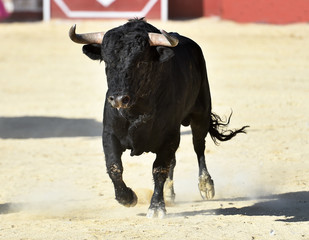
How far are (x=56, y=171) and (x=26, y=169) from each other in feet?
1.06

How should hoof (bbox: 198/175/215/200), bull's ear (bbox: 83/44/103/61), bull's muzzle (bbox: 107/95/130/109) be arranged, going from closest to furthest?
bull's muzzle (bbox: 107/95/130/109)
bull's ear (bbox: 83/44/103/61)
hoof (bbox: 198/175/215/200)

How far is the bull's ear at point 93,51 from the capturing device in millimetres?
6641

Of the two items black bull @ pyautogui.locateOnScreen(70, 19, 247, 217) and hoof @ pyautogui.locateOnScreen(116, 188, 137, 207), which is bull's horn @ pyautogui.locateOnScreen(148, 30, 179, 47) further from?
hoof @ pyautogui.locateOnScreen(116, 188, 137, 207)

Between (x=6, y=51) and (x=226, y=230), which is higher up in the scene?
(x=226, y=230)

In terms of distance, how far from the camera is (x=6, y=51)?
1877cm

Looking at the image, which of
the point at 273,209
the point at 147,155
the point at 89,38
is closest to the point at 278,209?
the point at 273,209

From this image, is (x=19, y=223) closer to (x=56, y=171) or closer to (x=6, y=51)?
(x=56, y=171)

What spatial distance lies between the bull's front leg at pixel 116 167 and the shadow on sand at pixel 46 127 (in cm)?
446

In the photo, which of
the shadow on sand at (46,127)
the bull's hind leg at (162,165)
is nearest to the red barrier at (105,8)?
the shadow on sand at (46,127)

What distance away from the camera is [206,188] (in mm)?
7777

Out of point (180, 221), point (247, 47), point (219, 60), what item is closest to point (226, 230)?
point (180, 221)

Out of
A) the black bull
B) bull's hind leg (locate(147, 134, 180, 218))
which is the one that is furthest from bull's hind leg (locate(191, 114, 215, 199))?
bull's hind leg (locate(147, 134, 180, 218))

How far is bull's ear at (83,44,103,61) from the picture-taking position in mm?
6641

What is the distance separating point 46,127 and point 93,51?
5.15m
